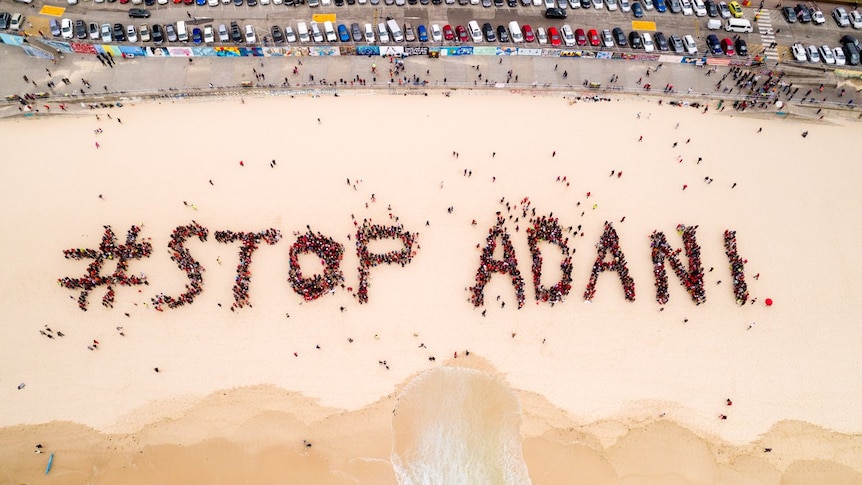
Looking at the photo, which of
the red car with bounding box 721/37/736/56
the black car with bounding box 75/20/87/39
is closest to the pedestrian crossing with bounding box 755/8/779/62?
the red car with bounding box 721/37/736/56

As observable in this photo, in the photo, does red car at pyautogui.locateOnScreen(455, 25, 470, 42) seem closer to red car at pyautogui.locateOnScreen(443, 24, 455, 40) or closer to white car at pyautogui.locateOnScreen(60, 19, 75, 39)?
red car at pyautogui.locateOnScreen(443, 24, 455, 40)

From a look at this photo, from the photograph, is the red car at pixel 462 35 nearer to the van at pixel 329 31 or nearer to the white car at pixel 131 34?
the van at pixel 329 31

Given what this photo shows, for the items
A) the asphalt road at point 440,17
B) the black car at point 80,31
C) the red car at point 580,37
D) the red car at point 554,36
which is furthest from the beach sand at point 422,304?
the asphalt road at point 440,17

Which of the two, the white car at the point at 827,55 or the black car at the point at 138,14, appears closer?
the white car at the point at 827,55

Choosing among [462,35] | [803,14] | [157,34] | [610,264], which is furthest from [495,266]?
[803,14]

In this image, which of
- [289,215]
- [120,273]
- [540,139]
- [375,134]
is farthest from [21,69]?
[540,139]

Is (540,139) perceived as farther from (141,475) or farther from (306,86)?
(141,475)
